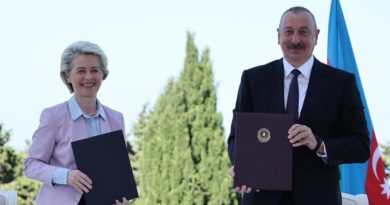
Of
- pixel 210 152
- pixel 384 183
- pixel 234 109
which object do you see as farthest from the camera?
pixel 210 152

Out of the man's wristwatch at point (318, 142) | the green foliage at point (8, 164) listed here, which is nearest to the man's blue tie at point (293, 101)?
the man's wristwatch at point (318, 142)

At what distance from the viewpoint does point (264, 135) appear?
3.43 m

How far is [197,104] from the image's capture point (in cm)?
1593

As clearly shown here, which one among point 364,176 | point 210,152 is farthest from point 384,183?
point 210,152

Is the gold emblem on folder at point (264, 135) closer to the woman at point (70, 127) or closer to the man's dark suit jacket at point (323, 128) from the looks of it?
the man's dark suit jacket at point (323, 128)

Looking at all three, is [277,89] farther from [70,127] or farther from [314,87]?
[70,127]

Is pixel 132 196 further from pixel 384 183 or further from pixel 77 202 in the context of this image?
pixel 384 183

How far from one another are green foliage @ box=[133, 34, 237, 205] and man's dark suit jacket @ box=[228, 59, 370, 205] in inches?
470

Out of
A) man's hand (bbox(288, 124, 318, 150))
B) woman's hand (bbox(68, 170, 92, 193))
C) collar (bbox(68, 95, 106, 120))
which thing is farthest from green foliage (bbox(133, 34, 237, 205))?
man's hand (bbox(288, 124, 318, 150))

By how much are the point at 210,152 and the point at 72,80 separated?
38.9ft

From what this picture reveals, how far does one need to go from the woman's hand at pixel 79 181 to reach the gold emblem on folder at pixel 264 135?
3.07ft

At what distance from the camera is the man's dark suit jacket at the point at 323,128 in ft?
11.4

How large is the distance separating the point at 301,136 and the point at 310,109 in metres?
0.26

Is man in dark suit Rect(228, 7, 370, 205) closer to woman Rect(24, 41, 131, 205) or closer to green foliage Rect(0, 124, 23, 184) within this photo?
woman Rect(24, 41, 131, 205)
